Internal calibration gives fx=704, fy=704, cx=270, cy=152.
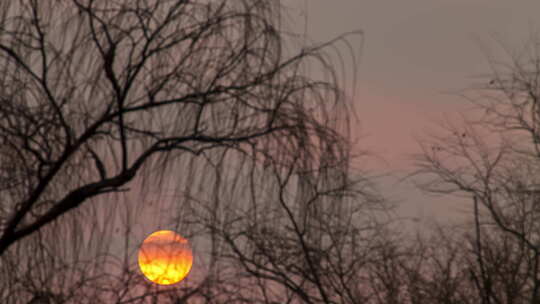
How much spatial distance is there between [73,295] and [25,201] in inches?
20.8

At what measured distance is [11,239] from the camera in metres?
2.73

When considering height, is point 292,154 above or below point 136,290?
above

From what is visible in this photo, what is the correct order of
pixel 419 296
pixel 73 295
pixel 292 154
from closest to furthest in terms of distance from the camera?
pixel 292 154 < pixel 73 295 < pixel 419 296

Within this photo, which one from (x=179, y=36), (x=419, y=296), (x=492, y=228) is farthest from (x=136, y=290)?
(x=492, y=228)

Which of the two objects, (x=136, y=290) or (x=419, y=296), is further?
(x=419, y=296)

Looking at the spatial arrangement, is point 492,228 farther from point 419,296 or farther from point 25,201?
point 25,201

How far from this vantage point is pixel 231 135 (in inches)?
109

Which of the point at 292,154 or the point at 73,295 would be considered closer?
the point at 292,154

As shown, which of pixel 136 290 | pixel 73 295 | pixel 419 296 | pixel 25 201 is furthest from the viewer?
pixel 419 296

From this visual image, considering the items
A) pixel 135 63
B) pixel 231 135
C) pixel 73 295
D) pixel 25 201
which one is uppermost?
pixel 135 63

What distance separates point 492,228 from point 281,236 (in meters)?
3.11

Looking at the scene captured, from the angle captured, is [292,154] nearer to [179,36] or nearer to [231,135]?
[231,135]

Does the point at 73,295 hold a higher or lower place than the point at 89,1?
lower

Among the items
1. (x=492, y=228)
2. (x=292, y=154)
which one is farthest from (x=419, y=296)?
(x=292, y=154)
